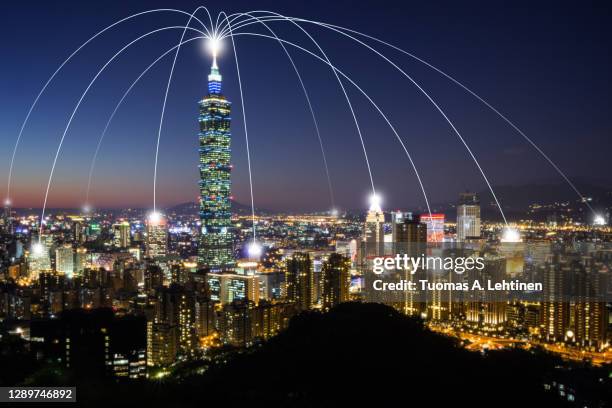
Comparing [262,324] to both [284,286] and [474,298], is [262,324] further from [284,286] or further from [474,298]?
[474,298]

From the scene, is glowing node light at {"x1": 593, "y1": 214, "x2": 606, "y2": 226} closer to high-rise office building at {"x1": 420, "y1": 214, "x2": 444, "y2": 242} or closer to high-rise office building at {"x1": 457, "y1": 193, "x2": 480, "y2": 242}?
high-rise office building at {"x1": 457, "y1": 193, "x2": 480, "y2": 242}

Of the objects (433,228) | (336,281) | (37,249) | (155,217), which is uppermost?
(155,217)

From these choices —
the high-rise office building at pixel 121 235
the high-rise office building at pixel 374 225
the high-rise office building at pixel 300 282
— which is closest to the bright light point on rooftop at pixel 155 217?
the high-rise office building at pixel 121 235

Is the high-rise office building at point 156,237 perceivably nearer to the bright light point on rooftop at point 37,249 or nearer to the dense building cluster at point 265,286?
the dense building cluster at point 265,286

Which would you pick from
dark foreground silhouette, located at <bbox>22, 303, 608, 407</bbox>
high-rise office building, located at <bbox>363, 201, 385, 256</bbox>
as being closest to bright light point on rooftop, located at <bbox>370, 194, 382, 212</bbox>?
high-rise office building, located at <bbox>363, 201, 385, 256</bbox>

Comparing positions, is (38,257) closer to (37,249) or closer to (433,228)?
(37,249)

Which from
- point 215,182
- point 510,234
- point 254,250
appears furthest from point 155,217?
point 510,234
